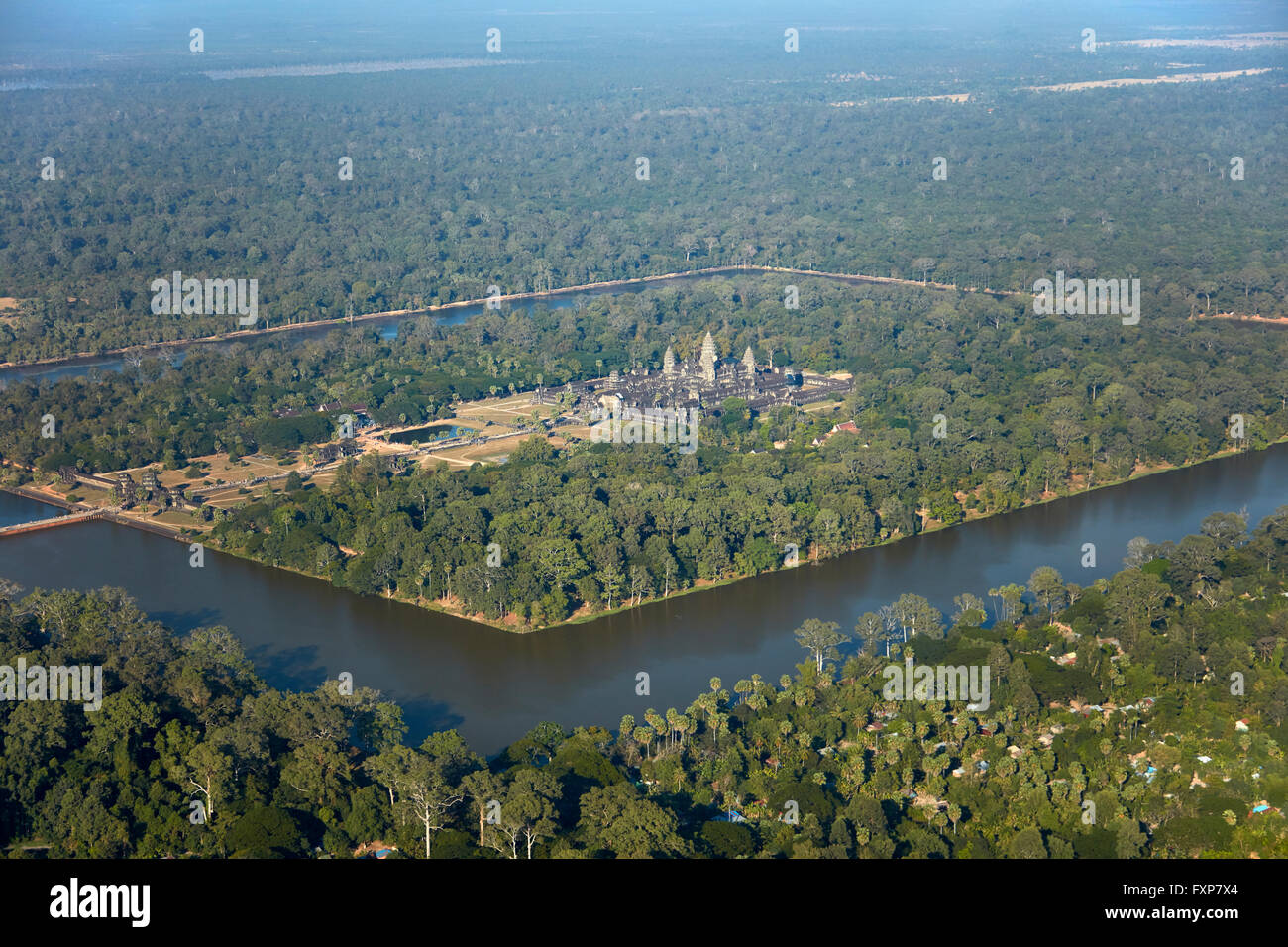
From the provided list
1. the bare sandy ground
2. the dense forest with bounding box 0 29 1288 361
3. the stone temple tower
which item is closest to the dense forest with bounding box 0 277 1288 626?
the stone temple tower

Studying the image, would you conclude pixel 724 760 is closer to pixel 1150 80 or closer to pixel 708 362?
pixel 708 362

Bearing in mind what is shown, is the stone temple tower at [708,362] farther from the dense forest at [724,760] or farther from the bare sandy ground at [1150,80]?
the bare sandy ground at [1150,80]

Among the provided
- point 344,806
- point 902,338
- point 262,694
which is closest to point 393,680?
point 262,694

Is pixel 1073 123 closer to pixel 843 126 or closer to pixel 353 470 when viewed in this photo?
pixel 843 126

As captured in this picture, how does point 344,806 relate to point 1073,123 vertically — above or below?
below

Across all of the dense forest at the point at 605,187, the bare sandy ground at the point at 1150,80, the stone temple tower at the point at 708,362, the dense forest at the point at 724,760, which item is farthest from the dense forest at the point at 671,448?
Answer: the bare sandy ground at the point at 1150,80
